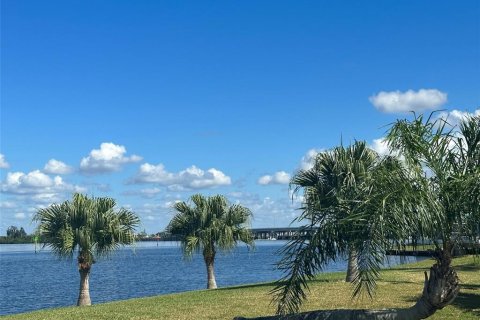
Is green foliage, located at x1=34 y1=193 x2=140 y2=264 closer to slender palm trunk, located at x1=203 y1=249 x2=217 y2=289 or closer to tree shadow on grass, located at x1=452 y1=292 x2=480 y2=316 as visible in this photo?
slender palm trunk, located at x1=203 y1=249 x2=217 y2=289

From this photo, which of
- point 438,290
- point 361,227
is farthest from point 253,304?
point 361,227

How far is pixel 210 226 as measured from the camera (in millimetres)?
29031

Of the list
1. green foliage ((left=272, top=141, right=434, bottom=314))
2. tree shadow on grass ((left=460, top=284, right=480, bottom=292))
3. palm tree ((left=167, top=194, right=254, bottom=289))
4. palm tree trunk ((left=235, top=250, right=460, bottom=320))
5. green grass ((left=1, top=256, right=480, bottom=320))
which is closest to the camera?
green foliage ((left=272, top=141, right=434, bottom=314))

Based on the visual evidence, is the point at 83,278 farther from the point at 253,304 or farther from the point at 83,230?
the point at 253,304

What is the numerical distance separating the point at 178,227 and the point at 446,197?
69.1 feet

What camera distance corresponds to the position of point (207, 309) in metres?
18.5

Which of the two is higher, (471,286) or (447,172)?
(447,172)

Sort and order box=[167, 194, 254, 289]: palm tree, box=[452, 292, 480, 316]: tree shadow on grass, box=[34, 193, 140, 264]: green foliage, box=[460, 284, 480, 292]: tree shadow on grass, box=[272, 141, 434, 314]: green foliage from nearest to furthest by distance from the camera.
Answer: box=[272, 141, 434, 314]: green foliage → box=[452, 292, 480, 316]: tree shadow on grass → box=[460, 284, 480, 292]: tree shadow on grass → box=[34, 193, 140, 264]: green foliage → box=[167, 194, 254, 289]: palm tree

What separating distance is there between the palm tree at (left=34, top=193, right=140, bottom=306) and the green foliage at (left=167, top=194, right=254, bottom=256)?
18.0ft

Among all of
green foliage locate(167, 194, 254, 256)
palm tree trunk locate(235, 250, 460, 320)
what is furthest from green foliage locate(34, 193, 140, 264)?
palm tree trunk locate(235, 250, 460, 320)

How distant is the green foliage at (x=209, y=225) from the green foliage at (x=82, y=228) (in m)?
5.50

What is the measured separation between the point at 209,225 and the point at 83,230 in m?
7.58

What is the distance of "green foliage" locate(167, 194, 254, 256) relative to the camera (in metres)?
28.9

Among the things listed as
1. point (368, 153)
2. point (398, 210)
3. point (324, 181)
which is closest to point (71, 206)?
point (324, 181)
